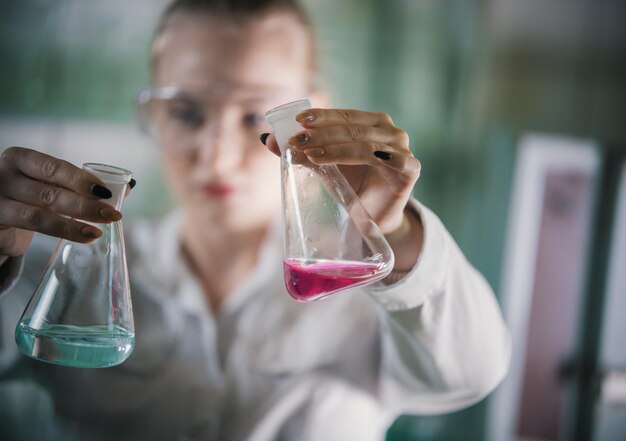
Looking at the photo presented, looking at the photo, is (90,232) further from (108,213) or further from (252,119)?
(252,119)

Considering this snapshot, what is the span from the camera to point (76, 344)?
1.81 feet

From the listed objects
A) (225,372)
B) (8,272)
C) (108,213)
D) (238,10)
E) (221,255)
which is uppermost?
(238,10)

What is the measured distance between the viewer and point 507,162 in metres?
1.29

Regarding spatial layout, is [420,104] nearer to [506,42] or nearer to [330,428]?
[506,42]

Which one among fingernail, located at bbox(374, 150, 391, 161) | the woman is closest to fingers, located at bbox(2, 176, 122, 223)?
fingernail, located at bbox(374, 150, 391, 161)

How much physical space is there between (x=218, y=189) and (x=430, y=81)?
523 millimetres

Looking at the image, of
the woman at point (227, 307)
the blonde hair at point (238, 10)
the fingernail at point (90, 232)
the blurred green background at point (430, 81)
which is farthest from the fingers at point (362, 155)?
the blurred green background at point (430, 81)

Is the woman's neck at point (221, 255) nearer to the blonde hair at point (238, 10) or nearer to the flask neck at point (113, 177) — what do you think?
the blonde hair at point (238, 10)

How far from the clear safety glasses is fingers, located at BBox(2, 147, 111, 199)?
0.48 metres

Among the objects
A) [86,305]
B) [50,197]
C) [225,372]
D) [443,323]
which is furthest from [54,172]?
[225,372]

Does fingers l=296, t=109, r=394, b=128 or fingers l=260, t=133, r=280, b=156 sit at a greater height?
fingers l=296, t=109, r=394, b=128

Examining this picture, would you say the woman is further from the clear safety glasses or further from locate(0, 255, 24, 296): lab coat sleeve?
locate(0, 255, 24, 296): lab coat sleeve

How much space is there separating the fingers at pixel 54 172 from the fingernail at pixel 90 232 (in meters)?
0.03

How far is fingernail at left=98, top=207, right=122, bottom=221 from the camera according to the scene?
Answer: 0.54 metres
